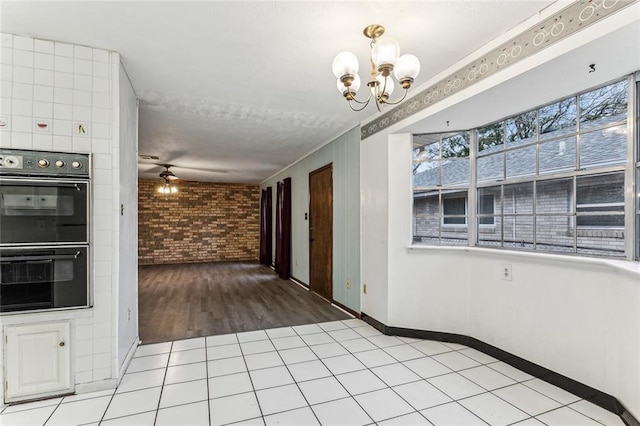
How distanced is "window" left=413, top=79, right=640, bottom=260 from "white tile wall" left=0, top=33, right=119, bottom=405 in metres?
2.87

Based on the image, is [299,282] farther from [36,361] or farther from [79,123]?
[79,123]

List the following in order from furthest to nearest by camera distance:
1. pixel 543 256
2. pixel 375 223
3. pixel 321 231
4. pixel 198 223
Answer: pixel 198 223, pixel 321 231, pixel 375 223, pixel 543 256

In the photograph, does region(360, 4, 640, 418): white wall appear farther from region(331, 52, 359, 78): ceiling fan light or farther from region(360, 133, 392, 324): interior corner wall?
region(331, 52, 359, 78): ceiling fan light

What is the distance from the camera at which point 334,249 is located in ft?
14.8

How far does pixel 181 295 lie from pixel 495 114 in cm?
491

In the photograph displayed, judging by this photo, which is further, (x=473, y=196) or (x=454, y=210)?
(x=454, y=210)

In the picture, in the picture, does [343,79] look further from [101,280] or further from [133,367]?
[133,367]

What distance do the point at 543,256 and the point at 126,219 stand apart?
3.38m

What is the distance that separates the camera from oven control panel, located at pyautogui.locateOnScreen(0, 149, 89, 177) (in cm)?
201

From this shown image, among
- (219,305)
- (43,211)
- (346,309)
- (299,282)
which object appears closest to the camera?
(43,211)

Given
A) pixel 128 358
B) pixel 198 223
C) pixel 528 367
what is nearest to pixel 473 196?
pixel 528 367

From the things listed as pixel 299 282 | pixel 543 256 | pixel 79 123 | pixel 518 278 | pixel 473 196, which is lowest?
pixel 299 282

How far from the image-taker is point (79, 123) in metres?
2.19

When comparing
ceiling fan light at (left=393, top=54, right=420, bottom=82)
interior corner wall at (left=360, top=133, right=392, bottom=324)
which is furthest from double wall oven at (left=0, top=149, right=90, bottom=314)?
interior corner wall at (left=360, top=133, right=392, bottom=324)
